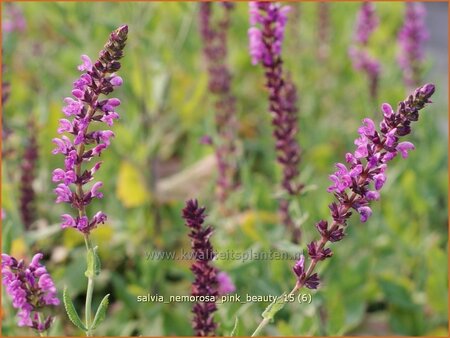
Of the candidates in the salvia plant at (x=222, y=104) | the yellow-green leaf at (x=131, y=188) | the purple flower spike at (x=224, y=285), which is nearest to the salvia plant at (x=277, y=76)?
the purple flower spike at (x=224, y=285)

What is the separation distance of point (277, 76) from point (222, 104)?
1038 mm

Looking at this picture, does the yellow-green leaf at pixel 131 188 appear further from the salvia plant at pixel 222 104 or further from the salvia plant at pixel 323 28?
the salvia plant at pixel 323 28

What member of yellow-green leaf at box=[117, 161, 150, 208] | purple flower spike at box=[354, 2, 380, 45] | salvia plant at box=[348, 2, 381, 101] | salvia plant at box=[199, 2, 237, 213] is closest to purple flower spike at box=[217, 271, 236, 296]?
salvia plant at box=[199, 2, 237, 213]

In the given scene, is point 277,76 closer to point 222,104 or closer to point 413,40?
point 222,104

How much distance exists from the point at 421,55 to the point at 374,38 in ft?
6.22

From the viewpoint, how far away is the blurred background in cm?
308

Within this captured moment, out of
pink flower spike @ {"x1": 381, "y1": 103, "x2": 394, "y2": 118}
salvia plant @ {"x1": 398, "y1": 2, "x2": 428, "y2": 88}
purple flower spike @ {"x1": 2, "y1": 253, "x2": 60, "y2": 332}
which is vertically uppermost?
salvia plant @ {"x1": 398, "y1": 2, "x2": 428, "y2": 88}

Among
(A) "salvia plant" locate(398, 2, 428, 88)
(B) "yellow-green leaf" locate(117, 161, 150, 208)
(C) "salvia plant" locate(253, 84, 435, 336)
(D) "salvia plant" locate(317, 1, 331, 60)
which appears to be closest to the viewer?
(C) "salvia plant" locate(253, 84, 435, 336)

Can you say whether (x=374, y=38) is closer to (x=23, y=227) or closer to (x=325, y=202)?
(x=325, y=202)

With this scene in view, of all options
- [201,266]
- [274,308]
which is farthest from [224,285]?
[274,308]

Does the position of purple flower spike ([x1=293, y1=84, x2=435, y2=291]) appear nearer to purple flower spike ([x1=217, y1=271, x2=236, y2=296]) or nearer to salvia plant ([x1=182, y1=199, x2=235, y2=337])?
salvia plant ([x1=182, y1=199, x2=235, y2=337])

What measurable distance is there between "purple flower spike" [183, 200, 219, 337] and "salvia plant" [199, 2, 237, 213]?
1.17 m

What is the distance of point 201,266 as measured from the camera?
1.99 m

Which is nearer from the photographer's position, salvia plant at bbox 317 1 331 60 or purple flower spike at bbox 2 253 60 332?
purple flower spike at bbox 2 253 60 332
